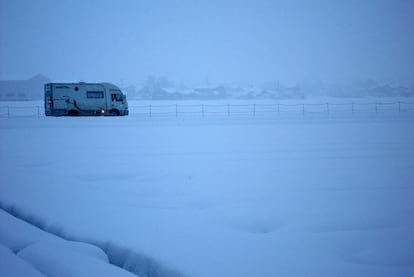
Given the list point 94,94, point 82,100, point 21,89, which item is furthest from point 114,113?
point 21,89

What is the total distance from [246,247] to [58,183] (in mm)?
4037

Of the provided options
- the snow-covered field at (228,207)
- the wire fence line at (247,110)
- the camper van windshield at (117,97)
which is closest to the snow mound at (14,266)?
the snow-covered field at (228,207)

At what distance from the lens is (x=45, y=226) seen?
410cm

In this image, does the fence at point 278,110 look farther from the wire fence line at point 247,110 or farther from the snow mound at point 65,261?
the snow mound at point 65,261

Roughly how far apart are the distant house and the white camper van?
5214 centimetres

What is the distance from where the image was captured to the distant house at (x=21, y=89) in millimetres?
66562

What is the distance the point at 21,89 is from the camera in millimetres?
67562

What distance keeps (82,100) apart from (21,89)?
177 feet

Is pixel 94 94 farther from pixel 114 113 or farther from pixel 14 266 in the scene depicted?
pixel 14 266

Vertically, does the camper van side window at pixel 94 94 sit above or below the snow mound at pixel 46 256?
above

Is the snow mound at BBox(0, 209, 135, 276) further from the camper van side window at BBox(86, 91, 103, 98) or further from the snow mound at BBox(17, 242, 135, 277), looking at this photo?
the camper van side window at BBox(86, 91, 103, 98)

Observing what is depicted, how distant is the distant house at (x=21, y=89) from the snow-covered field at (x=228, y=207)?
68970mm

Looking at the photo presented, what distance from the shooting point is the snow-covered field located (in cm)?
305

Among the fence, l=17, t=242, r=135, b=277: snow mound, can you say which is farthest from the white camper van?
l=17, t=242, r=135, b=277: snow mound
